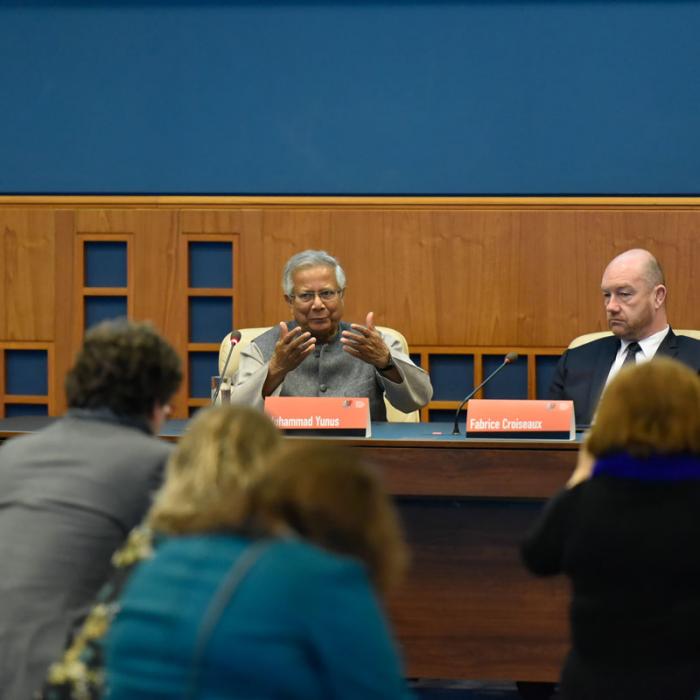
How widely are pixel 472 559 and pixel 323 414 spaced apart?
1.72 feet

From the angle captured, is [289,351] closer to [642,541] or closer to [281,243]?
[281,243]

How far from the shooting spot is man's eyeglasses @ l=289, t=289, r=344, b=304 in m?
3.68

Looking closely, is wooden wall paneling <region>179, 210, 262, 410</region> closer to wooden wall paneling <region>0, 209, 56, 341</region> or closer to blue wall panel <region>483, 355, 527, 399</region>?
wooden wall paneling <region>0, 209, 56, 341</region>

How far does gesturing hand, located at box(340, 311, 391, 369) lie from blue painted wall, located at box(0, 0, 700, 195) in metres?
1.36

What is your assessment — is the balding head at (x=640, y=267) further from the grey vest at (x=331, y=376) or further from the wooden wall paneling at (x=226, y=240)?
the wooden wall paneling at (x=226, y=240)

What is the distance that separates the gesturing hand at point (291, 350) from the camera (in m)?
3.32

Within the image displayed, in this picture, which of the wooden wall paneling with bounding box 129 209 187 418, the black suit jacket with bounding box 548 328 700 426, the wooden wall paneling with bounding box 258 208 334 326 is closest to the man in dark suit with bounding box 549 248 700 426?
the black suit jacket with bounding box 548 328 700 426

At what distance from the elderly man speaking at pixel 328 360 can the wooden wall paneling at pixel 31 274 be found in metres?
1.33

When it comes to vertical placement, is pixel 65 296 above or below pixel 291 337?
above

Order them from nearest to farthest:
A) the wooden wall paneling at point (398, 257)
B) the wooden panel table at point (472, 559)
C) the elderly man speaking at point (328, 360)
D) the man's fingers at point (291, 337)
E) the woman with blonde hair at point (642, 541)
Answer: the woman with blonde hair at point (642, 541), the wooden panel table at point (472, 559), the man's fingers at point (291, 337), the elderly man speaking at point (328, 360), the wooden wall paneling at point (398, 257)

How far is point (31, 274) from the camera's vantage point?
4.69 m

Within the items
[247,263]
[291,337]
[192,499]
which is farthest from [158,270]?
[192,499]

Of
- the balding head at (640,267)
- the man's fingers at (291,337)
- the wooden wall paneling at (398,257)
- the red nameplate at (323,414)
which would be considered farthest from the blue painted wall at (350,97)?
the red nameplate at (323,414)

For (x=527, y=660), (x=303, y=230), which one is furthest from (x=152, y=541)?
(x=303, y=230)
